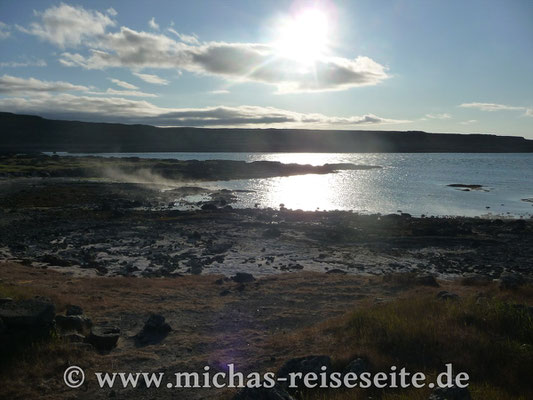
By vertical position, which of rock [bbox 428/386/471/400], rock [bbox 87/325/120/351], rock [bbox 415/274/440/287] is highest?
rock [bbox 428/386/471/400]

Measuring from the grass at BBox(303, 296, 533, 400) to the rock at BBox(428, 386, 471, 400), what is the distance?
810mm

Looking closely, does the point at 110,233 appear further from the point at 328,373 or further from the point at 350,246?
the point at 328,373

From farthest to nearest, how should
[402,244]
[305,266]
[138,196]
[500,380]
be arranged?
[138,196] < [402,244] < [305,266] < [500,380]

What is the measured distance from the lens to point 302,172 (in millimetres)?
99125

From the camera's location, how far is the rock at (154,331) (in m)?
11.7

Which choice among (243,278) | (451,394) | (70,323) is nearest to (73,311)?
(70,323)

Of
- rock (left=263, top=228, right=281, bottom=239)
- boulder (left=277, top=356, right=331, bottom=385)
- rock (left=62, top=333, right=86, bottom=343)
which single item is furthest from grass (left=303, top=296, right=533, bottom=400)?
rock (left=263, top=228, right=281, bottom=239)

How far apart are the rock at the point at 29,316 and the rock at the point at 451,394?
28.8 ft

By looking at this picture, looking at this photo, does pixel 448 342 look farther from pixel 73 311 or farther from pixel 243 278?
pixel 243 278

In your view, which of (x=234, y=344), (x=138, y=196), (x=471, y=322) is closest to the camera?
(x=471, y=322)

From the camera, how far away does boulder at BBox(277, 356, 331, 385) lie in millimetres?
8656

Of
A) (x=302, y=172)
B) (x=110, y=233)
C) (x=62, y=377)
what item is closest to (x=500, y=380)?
(x=62, y=377)

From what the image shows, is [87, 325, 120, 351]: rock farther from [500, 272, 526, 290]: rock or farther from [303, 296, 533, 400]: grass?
[500, 272, 526, 290]: rock

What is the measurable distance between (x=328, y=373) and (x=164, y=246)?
20.1 metres
